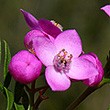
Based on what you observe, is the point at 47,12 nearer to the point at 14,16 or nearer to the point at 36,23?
the point at 14,16

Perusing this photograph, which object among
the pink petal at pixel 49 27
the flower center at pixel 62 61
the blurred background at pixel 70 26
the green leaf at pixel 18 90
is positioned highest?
the pink petal at pixel 49 27

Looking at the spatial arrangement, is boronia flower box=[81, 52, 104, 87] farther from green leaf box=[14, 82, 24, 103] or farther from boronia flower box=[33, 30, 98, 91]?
green leaf box=[14, 82, 24, 103]

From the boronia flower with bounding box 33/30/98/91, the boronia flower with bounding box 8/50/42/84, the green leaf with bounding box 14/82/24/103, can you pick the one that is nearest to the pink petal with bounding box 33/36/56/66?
the boronia flower with bounding box 33/30/98/91

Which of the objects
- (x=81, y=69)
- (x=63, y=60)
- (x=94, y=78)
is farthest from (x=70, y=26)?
(x=94, y=78)

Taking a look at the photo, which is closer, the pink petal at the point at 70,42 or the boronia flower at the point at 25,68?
the boronia flower at the point at 25,68

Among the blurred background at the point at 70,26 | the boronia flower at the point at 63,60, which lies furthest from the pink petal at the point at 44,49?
the blurred background at the point at 70,26

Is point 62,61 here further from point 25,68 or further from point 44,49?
point 25,68

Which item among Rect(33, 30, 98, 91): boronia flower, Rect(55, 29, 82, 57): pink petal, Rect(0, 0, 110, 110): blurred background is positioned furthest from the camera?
Rect(0, 0, 110, 110): blurred background

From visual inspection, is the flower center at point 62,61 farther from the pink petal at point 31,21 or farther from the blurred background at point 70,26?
the blurred background at point 70,26
